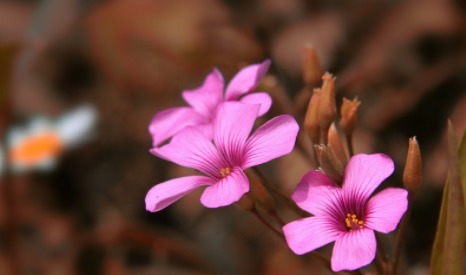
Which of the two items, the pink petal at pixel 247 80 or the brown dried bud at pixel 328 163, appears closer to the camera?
the brown dried bud at pixel 328 163

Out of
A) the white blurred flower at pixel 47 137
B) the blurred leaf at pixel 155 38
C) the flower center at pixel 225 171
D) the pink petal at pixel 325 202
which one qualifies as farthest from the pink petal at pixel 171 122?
the white blurred flower at pixel 47 137

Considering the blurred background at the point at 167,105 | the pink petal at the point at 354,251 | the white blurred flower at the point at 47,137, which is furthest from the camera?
the white blurred flower at the point at 47,137

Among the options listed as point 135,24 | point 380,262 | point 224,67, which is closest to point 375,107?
point 224,67

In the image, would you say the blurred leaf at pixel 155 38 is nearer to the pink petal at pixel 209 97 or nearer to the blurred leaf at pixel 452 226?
the pink petal at pixel 209 97

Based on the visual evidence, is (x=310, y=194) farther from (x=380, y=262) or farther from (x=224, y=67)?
(x=224, y=67)

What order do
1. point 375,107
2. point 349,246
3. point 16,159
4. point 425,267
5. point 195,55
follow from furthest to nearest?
point 16,159 → point 195,55 → point 375,107 → point 425,267 → point 349,246

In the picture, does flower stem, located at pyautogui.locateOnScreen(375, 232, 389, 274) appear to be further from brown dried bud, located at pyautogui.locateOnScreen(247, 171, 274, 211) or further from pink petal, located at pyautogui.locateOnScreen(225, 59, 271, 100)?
pink petal, located at pyautogui.locateOnScreen(225, 59, 271, 100)

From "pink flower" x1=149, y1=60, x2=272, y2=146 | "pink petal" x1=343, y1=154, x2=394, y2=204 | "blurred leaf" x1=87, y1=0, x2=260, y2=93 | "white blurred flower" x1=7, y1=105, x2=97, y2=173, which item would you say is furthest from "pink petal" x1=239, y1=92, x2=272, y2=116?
"white blurred flower" x1=7, y1=105, x2=97, y2=173

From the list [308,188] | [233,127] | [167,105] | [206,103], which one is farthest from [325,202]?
[167,105]
